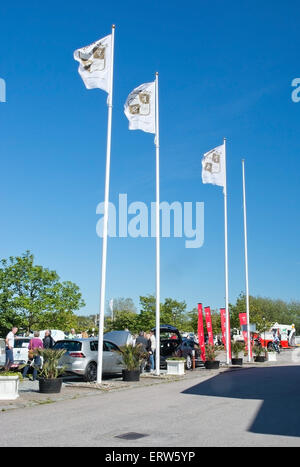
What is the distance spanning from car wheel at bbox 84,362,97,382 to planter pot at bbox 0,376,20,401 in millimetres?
4406

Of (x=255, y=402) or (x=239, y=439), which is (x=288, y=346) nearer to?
(x=255, y=402)

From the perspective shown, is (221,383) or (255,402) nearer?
(255,402)

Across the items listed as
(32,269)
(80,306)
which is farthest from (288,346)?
(32,269)

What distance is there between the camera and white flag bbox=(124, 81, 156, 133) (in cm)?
1841

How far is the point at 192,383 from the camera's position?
1694cm

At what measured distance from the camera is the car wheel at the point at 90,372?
16314 millimetres

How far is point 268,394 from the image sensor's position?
525 inches

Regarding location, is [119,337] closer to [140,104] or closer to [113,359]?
[113,359]

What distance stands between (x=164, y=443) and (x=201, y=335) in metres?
17.8

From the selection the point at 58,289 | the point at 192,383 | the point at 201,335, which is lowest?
the point at 192,383

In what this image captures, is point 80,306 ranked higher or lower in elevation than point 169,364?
higher

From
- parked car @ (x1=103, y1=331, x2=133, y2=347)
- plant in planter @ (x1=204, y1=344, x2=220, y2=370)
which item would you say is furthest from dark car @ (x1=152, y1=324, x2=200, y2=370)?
parked car @ (x1=103, y1=331, x2=133, y2=347)

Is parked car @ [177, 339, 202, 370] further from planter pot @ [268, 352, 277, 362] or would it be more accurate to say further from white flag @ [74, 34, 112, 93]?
white flag @ [74, 34, 112, 93]

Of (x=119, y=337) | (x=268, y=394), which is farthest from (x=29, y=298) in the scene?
(x=268, y=394)
